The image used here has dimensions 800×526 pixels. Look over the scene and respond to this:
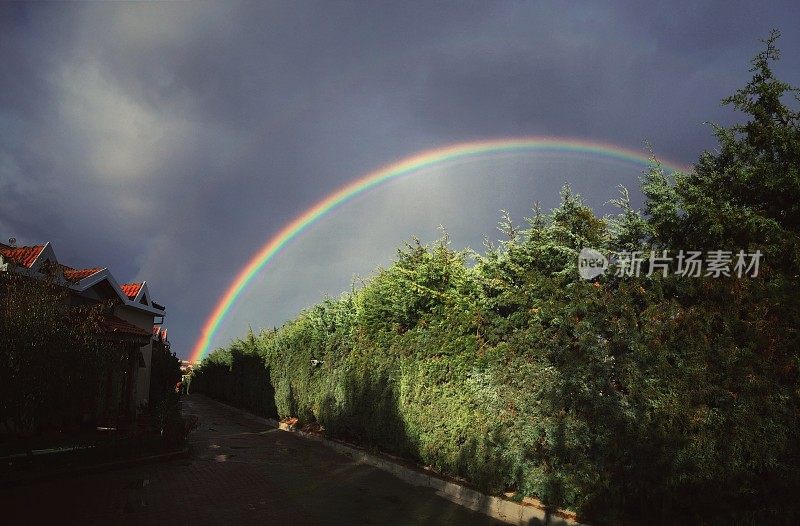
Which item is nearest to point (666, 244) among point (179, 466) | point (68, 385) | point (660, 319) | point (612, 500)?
point (660, 319)

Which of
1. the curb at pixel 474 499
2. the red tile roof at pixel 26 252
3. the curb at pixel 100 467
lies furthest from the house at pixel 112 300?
the curb at pixel 474 499

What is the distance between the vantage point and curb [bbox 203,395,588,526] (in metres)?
7.69

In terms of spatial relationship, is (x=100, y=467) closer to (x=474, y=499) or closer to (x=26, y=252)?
(x=474, y=499)

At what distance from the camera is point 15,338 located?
9797mm

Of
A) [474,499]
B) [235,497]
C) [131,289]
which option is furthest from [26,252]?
[474,499]

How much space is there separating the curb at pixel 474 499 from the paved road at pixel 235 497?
235 millimetres

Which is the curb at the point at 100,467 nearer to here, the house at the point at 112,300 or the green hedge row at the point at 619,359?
the house at the point at 112,300

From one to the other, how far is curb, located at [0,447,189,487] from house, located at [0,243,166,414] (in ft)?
6.50

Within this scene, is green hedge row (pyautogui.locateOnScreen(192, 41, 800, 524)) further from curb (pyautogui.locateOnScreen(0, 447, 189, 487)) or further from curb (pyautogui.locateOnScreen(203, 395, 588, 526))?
curb (pyautogui.locateOnScreen(0, 447, 189, 487))

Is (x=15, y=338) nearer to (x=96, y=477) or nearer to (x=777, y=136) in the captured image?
(x=96, y=477)

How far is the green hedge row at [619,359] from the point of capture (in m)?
6.14

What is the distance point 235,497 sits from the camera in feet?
30.2

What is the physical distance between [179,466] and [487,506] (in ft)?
25.0

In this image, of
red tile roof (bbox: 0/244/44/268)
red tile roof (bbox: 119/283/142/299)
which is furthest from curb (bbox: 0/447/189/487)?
red tile roof (bbox: 119/283/142/299)
